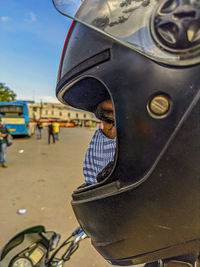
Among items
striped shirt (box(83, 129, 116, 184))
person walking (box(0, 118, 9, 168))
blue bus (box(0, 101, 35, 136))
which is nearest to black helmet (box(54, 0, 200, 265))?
striped shirt (box(83, 129, 116, 184))

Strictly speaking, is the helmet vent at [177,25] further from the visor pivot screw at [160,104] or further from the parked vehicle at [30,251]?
the parked vehicle at [30,251]

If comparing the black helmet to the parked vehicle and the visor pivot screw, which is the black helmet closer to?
the visor pivot screw

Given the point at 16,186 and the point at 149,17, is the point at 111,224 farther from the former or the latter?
the point at 16,186

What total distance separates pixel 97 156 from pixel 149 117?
50 centimetres

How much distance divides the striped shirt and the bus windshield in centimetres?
1121

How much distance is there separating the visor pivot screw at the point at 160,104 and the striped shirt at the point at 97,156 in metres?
0.41

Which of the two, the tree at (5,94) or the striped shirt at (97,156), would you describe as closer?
the striped shirt at (97,156)

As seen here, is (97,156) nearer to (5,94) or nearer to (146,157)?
(146,157)

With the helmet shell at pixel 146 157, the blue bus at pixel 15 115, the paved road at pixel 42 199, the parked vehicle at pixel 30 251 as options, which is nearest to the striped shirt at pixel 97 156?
the helmet shell at pixel 146 157

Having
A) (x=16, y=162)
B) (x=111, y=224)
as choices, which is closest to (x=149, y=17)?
(x=111, y=224)

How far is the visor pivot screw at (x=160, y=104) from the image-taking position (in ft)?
1.70

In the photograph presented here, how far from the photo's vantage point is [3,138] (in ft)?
18.7

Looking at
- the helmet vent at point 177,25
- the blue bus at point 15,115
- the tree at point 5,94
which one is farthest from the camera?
the tree at point 5,94

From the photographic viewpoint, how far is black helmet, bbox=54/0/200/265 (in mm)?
496
